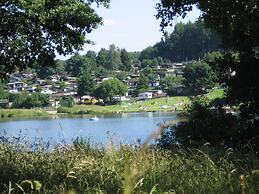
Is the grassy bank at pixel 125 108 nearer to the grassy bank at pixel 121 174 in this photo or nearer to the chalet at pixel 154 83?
the chalet at pixel 154 83

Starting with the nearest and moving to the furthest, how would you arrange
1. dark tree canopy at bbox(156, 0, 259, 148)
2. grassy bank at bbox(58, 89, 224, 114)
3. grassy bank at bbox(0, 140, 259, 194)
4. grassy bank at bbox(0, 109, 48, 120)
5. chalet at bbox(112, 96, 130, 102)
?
grassy bank at bbox(0, 140, 259, 194) → dark tree canopy at bbox(156, 0, 259, 148) → grassy bank at bbox(0, 109, 48, 120) → grassy bank at bbox(58, 89, 224, 114) → chalet at bbox(112, 96, 130, 102)

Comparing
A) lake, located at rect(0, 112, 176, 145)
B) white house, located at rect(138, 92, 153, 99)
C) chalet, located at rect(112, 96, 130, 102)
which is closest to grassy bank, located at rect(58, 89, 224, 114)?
white house, located at rect(138, 92, 153, 99)

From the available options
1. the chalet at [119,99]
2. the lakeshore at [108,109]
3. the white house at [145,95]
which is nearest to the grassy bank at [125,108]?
the lakeshore at [108,109]

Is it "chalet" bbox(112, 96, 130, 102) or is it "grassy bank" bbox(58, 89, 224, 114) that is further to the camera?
"chalet" bbox(112, 96, 130, 102)

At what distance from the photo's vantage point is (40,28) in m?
13.4

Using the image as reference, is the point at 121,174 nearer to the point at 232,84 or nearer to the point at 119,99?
A: the point at 232,84

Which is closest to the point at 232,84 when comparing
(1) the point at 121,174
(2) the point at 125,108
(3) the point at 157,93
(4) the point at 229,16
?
(4) the point at 229,16

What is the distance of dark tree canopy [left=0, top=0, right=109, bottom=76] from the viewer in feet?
40.3

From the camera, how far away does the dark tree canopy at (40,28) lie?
1227 cm

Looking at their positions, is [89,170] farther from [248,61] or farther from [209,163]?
[248,61]

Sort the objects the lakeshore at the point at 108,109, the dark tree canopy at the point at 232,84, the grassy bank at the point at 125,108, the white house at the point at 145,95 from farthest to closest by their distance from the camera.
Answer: the white house at the point at 145,95
the grassy bank at the point at 125,108
the lakeshore at the point at 108,109
the dark tree canopy at the point at 232,84

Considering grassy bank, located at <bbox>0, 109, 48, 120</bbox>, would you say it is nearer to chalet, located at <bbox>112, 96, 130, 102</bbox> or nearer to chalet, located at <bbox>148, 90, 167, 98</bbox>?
chalet, located at <bbox>112, 96, 130, 102</bbox>

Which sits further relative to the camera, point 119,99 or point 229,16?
point 119,99

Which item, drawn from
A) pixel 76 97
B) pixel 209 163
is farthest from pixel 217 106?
pixel 76 97
